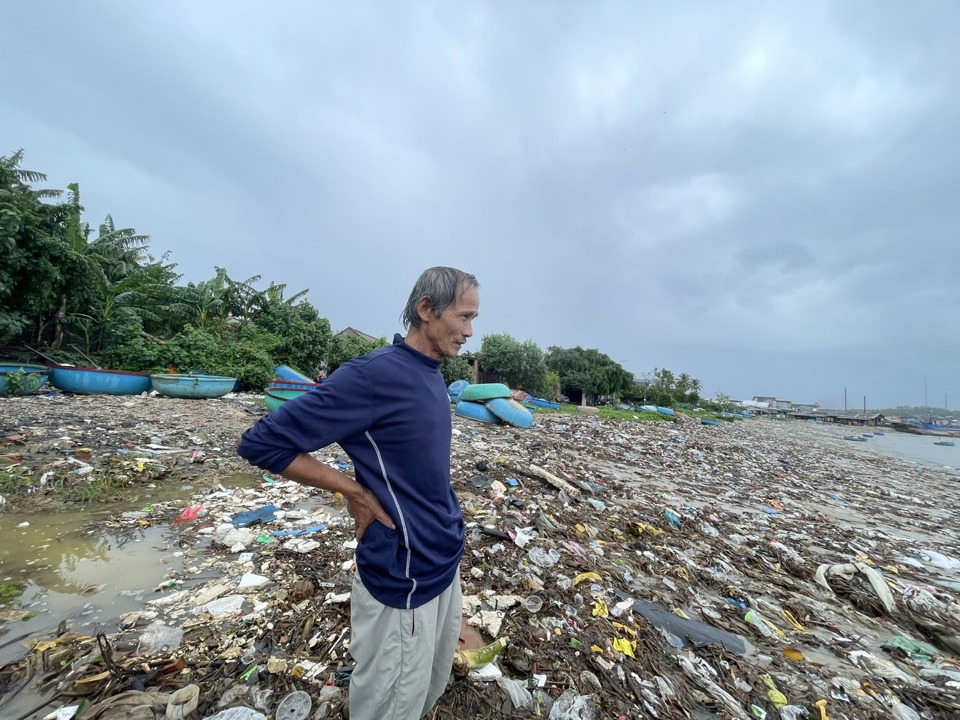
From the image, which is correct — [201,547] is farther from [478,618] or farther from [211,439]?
[211,439]

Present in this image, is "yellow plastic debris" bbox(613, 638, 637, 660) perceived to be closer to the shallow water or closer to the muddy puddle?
the muddy puddle

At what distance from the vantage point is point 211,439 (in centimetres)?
650

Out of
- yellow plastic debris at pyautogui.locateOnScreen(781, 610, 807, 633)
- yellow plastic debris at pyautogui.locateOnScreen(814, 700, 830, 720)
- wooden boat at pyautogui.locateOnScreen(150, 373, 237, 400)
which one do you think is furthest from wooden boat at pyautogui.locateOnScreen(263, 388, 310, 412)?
yellow plastic debris at pyautogui.locateOnScreen(814, 700, 830, 720)

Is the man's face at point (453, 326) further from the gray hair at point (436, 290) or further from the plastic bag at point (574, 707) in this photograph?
the plastic bag at point (574, 707)

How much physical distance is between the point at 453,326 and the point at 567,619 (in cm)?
215

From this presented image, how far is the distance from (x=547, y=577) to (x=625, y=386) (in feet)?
134

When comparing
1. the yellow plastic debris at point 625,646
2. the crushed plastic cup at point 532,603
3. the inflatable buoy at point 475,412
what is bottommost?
the yellow plastic debris at point 625,646

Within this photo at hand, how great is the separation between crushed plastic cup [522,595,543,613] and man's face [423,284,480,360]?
6.45 feet

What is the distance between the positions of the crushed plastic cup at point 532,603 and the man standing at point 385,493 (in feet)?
4.58

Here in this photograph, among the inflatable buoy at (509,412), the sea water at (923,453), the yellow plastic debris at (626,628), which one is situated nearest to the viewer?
the yellow plastic debris at (626,628)

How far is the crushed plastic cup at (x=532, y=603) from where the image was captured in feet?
8.36

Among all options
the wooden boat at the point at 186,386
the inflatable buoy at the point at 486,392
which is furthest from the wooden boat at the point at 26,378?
the inflatable buoy at the point at 486,392

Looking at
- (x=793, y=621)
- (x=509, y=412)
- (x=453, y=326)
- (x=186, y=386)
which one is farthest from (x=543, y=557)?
(x=186, y=386)

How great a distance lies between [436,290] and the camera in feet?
4.77
